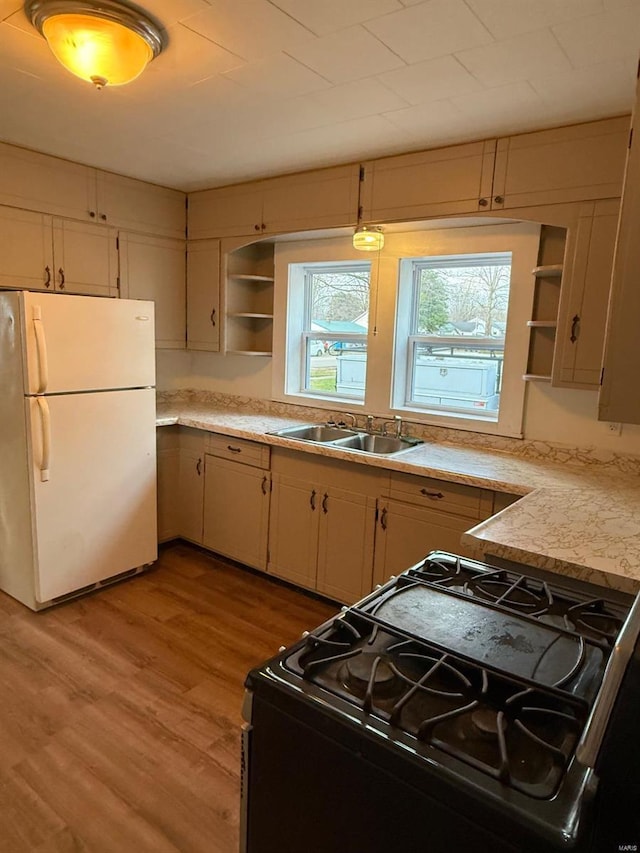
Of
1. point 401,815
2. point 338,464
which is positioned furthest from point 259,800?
point 338,464

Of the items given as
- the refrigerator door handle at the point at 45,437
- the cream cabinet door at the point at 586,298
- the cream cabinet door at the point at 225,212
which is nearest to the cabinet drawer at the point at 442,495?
the cream cabinet door at the point at 586,298

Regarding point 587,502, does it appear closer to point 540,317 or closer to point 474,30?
point 540,317

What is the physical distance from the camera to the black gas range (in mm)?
731

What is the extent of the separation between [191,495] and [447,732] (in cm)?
301

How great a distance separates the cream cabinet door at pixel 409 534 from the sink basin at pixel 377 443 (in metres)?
0.49

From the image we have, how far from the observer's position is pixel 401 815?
2.77 ft

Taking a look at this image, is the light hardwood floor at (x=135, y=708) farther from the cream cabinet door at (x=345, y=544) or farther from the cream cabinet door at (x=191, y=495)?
A: the cream cabinet door at (x=191, y=495)

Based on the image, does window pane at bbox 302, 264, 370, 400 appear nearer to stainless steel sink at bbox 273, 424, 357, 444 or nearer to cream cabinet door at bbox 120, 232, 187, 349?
Result: stainless steel sink at bbox 273, 424, 357, 444

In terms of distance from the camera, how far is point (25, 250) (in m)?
3.04

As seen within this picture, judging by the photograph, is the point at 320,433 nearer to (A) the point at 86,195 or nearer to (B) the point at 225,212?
(B) the point at 225,212

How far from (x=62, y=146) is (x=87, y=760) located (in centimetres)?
293

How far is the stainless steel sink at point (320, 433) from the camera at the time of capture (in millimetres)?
3330

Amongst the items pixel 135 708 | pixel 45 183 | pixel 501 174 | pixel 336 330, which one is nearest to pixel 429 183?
pixel 501 174

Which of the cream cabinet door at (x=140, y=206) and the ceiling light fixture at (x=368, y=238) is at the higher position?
the cream cabinet door at (x=140, y=206)
